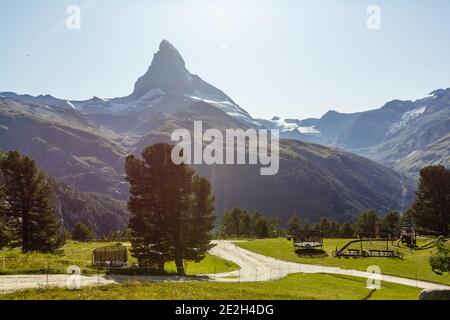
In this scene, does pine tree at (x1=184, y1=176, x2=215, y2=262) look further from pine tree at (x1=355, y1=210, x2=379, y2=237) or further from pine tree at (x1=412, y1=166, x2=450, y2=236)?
pine tree at (x1=355, y1=210, x2=379, y2=237)

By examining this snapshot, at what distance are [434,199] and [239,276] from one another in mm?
82320

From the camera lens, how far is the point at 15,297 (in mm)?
26938

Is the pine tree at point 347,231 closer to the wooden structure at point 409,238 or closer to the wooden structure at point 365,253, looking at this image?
the wooden structure at point 409,238

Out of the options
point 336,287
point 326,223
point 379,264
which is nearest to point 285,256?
point 379,264

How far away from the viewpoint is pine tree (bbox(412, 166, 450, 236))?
123 meters

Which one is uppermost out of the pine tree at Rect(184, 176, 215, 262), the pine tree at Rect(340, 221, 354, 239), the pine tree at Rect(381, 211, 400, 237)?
the pine tree at Rect(184, 176, 215, 262)

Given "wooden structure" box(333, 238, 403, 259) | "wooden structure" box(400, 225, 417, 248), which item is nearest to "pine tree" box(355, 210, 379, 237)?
"wooden structure" box(400, 225, 417, 248)

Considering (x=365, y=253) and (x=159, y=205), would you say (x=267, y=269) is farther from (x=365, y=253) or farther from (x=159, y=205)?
(x=159, y=205)

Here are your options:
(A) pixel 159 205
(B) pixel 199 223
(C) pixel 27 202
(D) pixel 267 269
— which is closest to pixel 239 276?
(B) pixel 199 223

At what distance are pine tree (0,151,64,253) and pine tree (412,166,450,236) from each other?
103m

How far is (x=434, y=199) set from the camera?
12494 centimetres

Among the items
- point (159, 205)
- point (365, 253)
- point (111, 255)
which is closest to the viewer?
point (159, 205)

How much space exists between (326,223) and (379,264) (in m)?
106

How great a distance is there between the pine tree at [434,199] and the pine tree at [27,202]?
339ft
